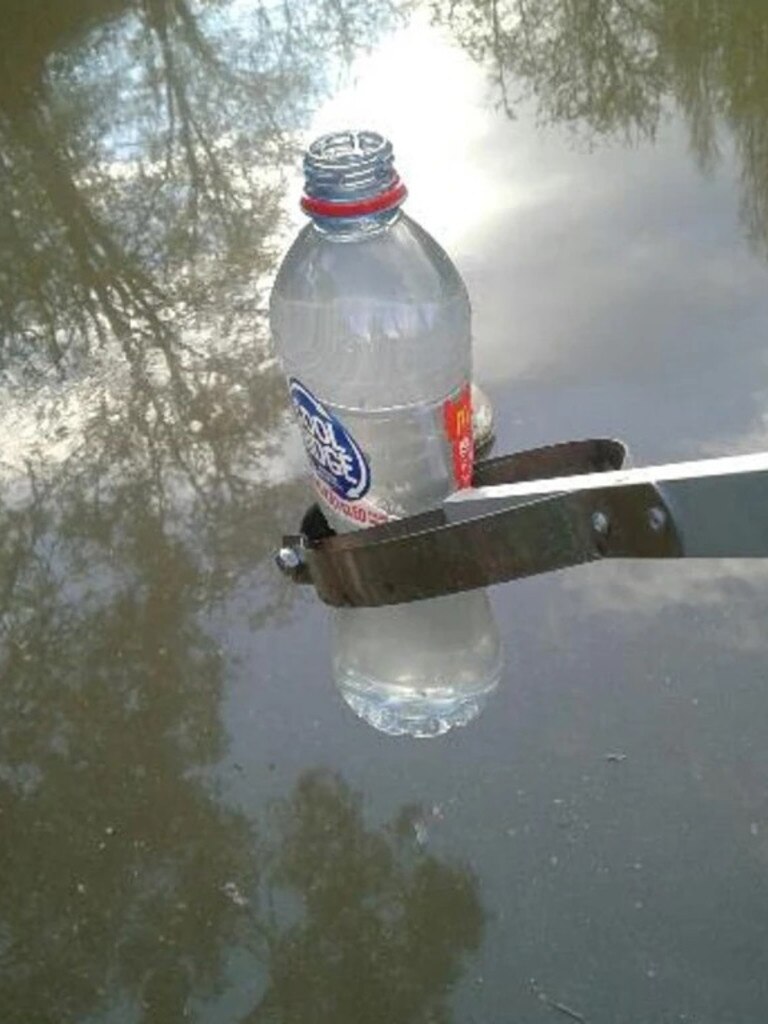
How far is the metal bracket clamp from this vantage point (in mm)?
921

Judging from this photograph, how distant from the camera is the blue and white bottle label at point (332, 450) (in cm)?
121

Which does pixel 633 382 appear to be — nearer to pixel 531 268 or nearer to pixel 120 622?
pixel 531 268

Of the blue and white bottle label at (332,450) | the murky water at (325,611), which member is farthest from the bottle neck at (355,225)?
the murky water at (325,611)

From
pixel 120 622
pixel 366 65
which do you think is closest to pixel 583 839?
pixel 120 622

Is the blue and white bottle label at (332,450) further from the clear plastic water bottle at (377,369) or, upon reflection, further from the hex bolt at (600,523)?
the hex bolt at (600,523)

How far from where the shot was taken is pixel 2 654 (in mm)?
3344

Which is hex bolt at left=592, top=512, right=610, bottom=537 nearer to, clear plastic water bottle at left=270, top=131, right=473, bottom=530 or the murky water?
clear plastic water bottle at left=270, top=131, right=473, bottom=530

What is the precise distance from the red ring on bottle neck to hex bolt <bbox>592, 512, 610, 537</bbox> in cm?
35

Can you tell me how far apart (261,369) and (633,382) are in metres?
1.25

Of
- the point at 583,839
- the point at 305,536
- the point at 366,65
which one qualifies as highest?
the point at 305,536

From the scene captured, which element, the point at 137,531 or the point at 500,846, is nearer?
the point at 500,846

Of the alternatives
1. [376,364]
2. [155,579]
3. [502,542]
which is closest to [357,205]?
[376,364]

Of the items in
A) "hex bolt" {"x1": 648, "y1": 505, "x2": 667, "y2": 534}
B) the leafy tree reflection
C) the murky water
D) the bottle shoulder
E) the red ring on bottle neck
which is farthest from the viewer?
the leafy tree reflection

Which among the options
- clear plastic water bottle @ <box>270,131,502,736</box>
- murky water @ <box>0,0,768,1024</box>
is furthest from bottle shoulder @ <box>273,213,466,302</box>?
murky water @ <box>0,0,768,1024</box>
